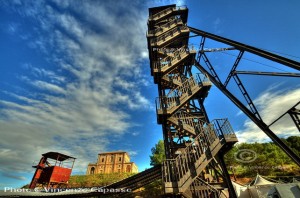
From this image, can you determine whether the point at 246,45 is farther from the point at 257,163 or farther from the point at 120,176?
the point at 120,176

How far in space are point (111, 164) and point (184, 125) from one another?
65.9 metres

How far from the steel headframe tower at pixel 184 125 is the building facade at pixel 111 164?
2369 inches

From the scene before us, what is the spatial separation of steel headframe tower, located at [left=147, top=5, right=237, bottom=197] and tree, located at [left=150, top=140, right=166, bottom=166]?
20.4m

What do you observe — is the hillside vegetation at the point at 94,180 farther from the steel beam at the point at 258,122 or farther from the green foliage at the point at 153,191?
the steel beam at the point at 258,122

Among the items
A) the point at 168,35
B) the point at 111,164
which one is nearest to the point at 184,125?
the point at 168,35

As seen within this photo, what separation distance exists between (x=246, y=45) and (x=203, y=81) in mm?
3102

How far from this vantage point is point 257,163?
28.5 meters

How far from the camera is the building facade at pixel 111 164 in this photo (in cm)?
6397

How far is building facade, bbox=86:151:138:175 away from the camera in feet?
210

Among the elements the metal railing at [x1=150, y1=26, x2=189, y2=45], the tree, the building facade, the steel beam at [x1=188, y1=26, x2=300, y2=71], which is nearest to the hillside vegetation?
the tree

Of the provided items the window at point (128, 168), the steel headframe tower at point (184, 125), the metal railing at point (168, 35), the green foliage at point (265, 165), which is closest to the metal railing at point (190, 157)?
the steel headframe tower at point (184, 125)

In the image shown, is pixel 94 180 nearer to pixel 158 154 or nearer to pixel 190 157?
pixel 158 154

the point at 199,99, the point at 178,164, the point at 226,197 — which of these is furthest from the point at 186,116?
the point at 226,197

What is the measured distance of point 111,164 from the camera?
216 ft
